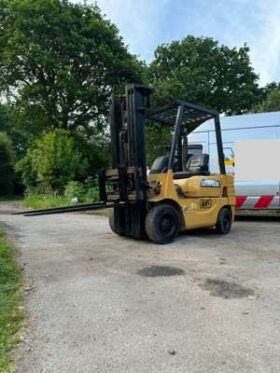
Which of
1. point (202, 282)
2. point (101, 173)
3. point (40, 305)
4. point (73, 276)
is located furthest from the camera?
point (101, 173)

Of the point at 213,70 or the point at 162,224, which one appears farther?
the point at 213,70

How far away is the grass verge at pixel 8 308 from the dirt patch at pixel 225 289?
6.98ft

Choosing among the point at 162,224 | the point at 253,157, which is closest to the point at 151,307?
the point at 162,224

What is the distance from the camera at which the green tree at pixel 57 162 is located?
21.7 m

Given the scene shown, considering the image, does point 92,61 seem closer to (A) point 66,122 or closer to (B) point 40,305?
(A) point 66,122

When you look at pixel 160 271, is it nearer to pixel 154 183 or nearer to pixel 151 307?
pixel 151 307

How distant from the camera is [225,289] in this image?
517 centimetres

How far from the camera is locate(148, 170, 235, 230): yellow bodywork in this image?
836 cm

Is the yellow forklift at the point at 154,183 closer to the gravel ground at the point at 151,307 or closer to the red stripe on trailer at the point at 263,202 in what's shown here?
the gravel ground at the point at 151,307

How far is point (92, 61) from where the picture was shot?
24.9 m

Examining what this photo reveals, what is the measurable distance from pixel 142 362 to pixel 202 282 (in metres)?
2.30

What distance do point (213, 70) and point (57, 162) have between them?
20.2 meters

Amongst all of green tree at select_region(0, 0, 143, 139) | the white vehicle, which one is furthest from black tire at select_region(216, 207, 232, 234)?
green tree at select_region(0, 0, 143, 139)

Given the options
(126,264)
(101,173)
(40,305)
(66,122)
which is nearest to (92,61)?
(66,122)
